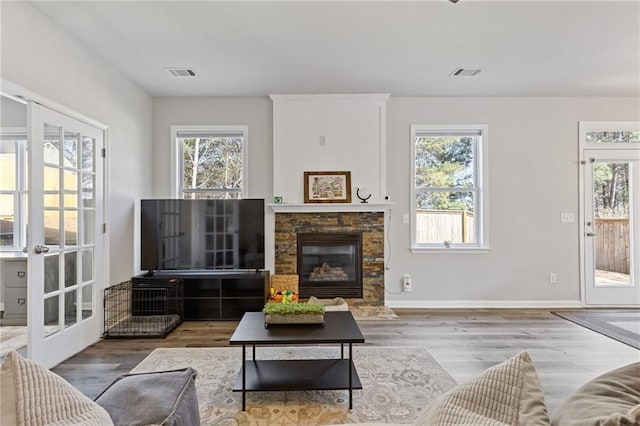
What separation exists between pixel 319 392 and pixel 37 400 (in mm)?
1775

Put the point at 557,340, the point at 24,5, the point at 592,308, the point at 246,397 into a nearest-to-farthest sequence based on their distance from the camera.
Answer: the point at 246,397, the point at 24,5, the point at 557,340, the point at 592,308

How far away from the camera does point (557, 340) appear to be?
342cm

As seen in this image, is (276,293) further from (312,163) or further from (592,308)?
(592,308)

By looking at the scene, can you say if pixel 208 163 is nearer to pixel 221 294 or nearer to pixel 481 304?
pixel 221 294

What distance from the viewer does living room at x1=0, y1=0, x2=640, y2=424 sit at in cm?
279

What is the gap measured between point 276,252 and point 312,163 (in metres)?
1.23

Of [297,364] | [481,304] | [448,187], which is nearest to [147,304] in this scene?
[297,364]

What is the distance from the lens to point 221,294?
4191mm

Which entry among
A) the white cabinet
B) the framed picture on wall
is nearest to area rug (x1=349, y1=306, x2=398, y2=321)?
the framed picture on wall

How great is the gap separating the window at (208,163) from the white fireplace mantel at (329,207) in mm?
637

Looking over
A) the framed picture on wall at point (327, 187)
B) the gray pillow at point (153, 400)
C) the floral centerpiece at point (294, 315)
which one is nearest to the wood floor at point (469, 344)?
the floral centerpiece at point (294, 315)

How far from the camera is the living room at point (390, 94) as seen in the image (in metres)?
2.79

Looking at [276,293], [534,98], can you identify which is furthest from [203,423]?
[534,98]

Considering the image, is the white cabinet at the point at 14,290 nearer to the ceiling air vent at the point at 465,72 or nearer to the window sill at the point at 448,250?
the window sill at the point at 448,250
